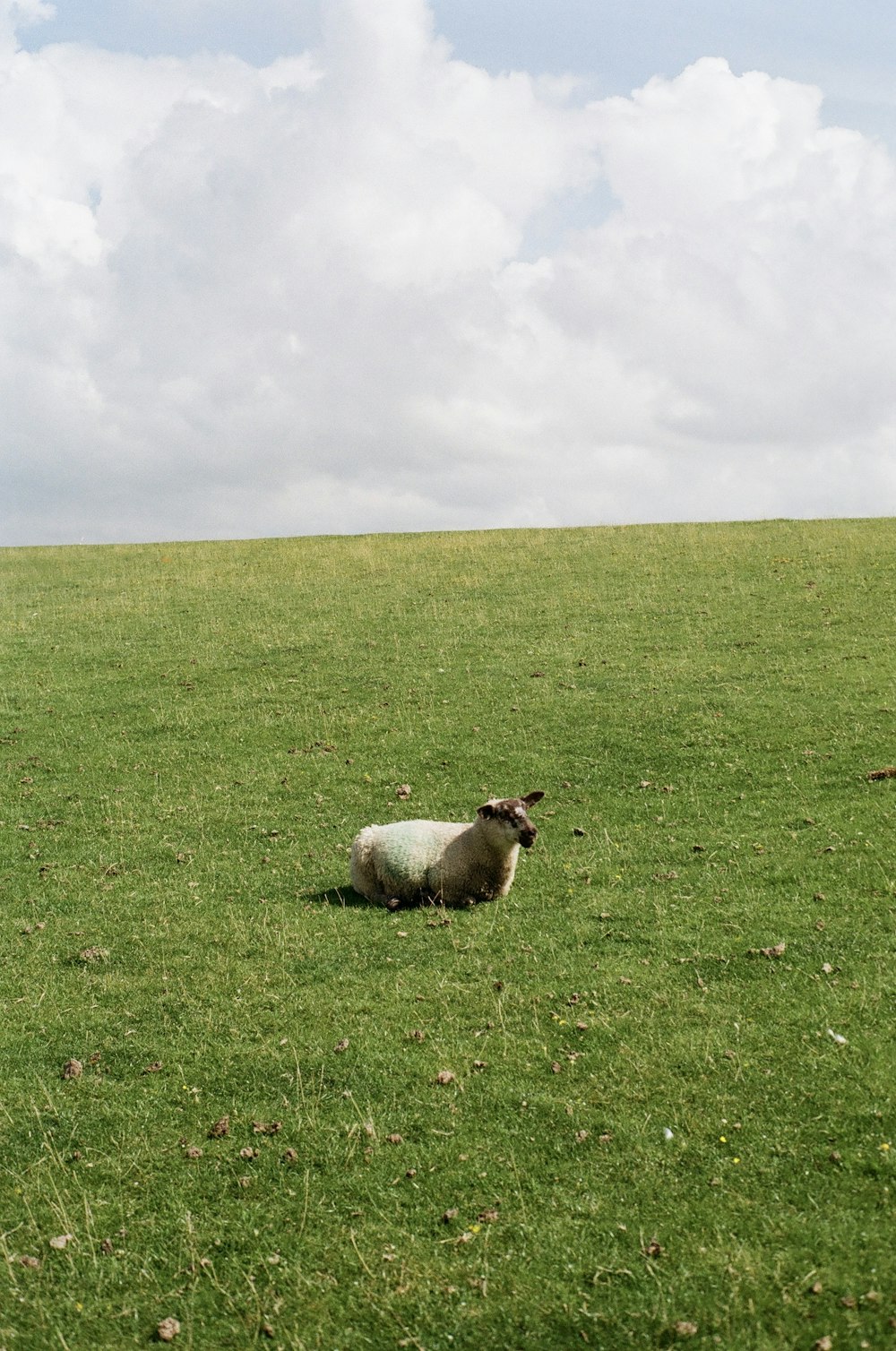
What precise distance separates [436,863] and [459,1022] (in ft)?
11.7

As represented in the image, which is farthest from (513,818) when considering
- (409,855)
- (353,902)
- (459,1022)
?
(459,1022)

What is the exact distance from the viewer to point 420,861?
1384cm

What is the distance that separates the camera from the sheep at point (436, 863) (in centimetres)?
1366

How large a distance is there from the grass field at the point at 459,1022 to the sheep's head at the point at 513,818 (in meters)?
1.06

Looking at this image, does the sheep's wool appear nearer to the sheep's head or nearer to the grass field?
the grass field

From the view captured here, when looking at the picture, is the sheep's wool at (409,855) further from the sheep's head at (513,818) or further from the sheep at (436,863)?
the sheep's head at (513,818)

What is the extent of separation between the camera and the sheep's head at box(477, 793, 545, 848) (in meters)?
13.0

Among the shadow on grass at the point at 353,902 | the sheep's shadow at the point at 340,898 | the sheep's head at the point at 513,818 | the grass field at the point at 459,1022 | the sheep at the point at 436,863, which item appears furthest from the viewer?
the sheep's shadow at the point at 340,898

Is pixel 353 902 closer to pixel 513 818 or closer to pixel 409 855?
pixel 409 855

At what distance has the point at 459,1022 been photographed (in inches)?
409

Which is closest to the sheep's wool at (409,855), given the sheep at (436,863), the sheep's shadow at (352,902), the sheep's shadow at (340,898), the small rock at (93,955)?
the sheep at (436,863)

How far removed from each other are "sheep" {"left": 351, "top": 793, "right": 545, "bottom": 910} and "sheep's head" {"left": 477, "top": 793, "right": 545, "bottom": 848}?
0.83 ft

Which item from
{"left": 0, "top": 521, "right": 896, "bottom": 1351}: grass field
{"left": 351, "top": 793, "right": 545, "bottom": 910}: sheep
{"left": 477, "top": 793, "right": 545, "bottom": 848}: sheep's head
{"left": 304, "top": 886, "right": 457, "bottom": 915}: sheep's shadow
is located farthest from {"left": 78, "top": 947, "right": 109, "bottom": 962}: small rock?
{"left": 477, "top": 793, "right": 545, "bottom": 848}: sheep's head

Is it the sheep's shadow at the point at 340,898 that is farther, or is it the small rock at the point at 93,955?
the sheep's shadow at the point at 340,898
